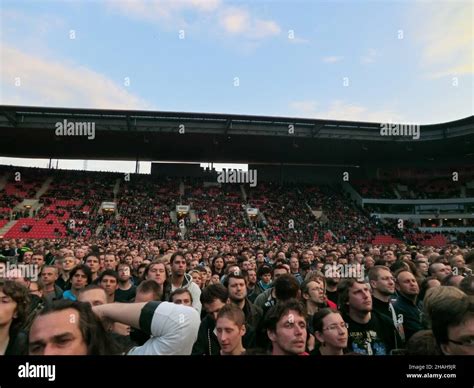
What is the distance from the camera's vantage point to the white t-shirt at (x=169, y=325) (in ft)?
5.89

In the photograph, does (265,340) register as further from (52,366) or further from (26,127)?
(26,127)

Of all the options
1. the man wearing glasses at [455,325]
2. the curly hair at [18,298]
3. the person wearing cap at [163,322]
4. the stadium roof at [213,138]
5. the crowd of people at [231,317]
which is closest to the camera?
the person wearing cap at [163,322]

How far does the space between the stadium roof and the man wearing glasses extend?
99.3 ft

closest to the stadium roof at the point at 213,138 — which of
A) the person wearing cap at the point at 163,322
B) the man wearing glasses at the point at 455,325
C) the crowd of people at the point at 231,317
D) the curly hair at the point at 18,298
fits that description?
the crowd of people at the point at 231,317

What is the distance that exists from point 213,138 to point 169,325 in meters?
34.9

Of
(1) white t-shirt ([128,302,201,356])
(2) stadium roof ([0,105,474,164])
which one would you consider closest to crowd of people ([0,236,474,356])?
(1) white t-shirt ([128,302,201,356])

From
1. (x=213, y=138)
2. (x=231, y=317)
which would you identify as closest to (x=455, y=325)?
(x=231, y=317)

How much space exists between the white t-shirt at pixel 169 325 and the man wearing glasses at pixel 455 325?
2060mm

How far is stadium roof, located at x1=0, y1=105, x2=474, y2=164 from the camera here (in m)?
31.7

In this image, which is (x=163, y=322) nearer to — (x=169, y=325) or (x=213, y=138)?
(x=169, y=325)

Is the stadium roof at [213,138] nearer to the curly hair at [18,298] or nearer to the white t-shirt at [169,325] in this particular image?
the curly hair at [18,298]

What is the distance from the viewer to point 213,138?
35906 millimetres

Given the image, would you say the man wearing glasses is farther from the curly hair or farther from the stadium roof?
the stadium roof

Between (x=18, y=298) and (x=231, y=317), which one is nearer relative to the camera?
(x=18, y=298)
